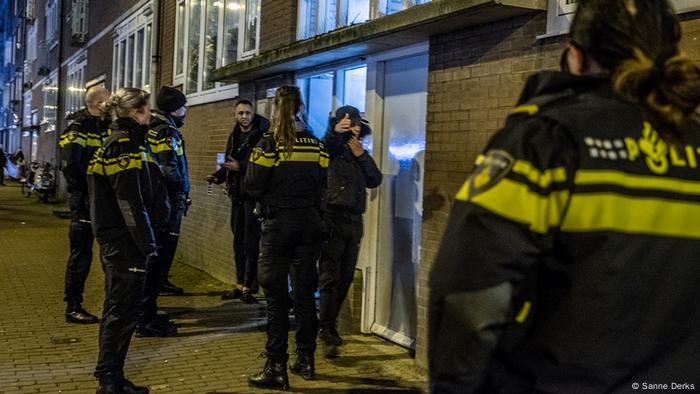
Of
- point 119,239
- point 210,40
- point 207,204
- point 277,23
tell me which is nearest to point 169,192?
point 119,239

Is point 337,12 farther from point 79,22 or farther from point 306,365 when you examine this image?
point 79,22

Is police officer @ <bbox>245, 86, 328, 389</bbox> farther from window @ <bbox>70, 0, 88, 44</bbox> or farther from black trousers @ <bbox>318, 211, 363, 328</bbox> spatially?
window @ <bbox>70, 0, 88, 44</bbox>

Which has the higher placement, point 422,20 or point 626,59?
point 422,20

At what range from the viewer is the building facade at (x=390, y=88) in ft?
15.9

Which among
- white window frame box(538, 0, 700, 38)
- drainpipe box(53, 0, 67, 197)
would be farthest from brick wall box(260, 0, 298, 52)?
drainpipe box(53, 0, 67, 197)

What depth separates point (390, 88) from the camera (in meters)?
6.42

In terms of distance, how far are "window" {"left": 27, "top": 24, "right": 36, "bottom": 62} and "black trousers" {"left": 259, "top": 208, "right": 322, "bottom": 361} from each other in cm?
3177

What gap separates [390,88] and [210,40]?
5.05 metres

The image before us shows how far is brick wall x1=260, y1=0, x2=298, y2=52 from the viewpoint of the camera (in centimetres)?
793

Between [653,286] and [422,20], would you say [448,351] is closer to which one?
[653,286]

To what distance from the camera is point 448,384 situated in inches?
63.8

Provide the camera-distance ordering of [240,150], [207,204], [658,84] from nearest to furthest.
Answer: [658,84], [240,150], [207,204]

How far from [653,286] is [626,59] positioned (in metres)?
0.56

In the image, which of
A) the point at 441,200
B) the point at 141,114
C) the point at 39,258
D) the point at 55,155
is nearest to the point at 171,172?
the point at 141,114
